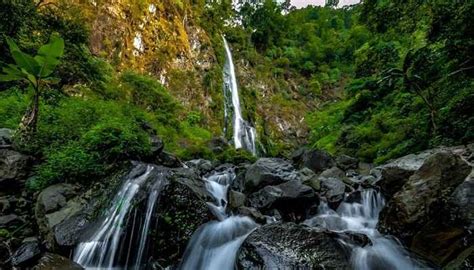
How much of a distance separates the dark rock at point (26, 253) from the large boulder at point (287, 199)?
13.5 feet

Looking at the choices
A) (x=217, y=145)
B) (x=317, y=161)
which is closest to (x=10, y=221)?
(x=317, y=161)

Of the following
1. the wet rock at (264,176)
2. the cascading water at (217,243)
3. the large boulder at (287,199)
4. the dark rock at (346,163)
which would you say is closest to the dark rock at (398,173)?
the large boulder at (287,199)

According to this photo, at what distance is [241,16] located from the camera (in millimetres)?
38875

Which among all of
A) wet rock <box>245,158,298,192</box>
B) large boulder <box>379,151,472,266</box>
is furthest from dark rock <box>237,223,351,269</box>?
wet rock <box>245,158,298,192</box>

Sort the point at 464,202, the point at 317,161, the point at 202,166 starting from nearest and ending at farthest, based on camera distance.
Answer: the point at 464,202 < the point at 202,166 < the point at 317,161

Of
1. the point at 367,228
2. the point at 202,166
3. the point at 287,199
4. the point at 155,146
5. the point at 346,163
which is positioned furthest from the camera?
the point at 346,163

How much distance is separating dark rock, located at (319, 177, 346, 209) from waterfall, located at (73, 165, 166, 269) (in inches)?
154

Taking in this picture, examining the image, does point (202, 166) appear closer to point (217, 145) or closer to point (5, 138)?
point (217, 145)

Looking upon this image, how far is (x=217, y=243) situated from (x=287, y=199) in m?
2.04

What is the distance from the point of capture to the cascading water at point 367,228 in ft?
16.3

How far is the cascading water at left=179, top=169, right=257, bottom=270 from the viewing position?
5.31 meters

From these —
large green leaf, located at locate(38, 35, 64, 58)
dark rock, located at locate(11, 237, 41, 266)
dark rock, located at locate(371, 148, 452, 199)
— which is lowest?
dark rock, located at locate(11, 237, 41, 266)

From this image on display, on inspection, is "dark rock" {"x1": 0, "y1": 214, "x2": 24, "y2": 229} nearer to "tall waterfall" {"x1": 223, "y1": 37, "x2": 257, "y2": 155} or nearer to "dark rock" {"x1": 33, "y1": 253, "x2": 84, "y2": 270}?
"dark rock" {"x1": 33, "y1": 253, "x2": 84, "y2": 270}

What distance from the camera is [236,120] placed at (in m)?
23.5
